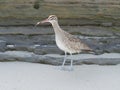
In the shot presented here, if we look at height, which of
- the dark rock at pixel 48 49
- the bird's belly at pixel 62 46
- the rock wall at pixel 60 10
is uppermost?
the rock wall at pixel 60 10

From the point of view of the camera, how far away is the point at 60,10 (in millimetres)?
7066

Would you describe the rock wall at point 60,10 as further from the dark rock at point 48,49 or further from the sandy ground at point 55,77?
the sandy ground at point 55,77

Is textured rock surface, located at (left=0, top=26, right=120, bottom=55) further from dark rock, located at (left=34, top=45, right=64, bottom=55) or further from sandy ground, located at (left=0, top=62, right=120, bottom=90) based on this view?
sandy ground, located at (left=0, top=62, right=120, bottom=90)

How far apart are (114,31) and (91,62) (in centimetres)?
96

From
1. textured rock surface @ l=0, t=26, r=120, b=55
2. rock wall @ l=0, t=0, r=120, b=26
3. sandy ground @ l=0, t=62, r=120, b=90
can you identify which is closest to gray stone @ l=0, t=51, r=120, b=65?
sandy ground @ l=0, t=62, r=120, b=90

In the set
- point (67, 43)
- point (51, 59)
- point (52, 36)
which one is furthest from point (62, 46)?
point (52, 36)

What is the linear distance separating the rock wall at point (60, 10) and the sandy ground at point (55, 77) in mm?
885

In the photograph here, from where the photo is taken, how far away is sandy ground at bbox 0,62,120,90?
220 inches

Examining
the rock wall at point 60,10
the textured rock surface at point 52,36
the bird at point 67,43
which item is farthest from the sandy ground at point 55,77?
the rock wall at point 60,10

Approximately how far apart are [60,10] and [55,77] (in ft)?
4.81

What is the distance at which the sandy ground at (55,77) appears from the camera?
5.60m

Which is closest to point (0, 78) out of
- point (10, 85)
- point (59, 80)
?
point (10, 85)

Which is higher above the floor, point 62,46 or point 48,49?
point 62,46

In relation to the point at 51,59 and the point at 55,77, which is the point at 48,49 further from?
the point at 55,77
